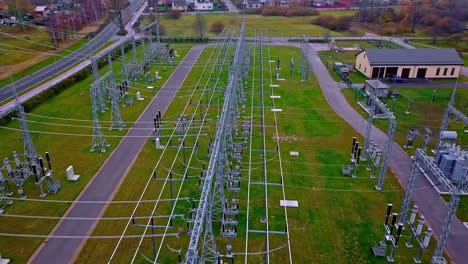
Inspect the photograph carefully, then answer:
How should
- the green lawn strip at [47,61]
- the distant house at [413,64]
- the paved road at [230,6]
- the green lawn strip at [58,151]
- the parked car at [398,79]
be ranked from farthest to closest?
the paved road at [230,6]
the distant house at [413,64]
the parked car at [398,79]
the green lawn strip at [47,61]
the green lawn strip at [58,151]

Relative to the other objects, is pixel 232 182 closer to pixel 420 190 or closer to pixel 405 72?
pixel 420 190

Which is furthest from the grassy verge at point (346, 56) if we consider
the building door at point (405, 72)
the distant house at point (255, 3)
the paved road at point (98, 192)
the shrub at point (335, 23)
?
the distant house at point (255, 3)

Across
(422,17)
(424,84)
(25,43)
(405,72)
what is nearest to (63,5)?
(25,43)

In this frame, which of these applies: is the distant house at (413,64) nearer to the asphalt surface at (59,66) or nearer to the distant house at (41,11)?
the asphalt surface at (59,66)

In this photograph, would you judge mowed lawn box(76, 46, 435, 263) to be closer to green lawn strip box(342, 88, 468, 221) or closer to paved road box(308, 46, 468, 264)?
paved road box(308, 46, 468, 264)

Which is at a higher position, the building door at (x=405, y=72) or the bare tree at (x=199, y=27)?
the bare tree at (x=199, y=27)

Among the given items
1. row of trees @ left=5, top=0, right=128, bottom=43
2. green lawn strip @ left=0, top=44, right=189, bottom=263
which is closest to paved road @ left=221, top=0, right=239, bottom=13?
row of trees @ left=5, top=0, right=128, bottom=43
